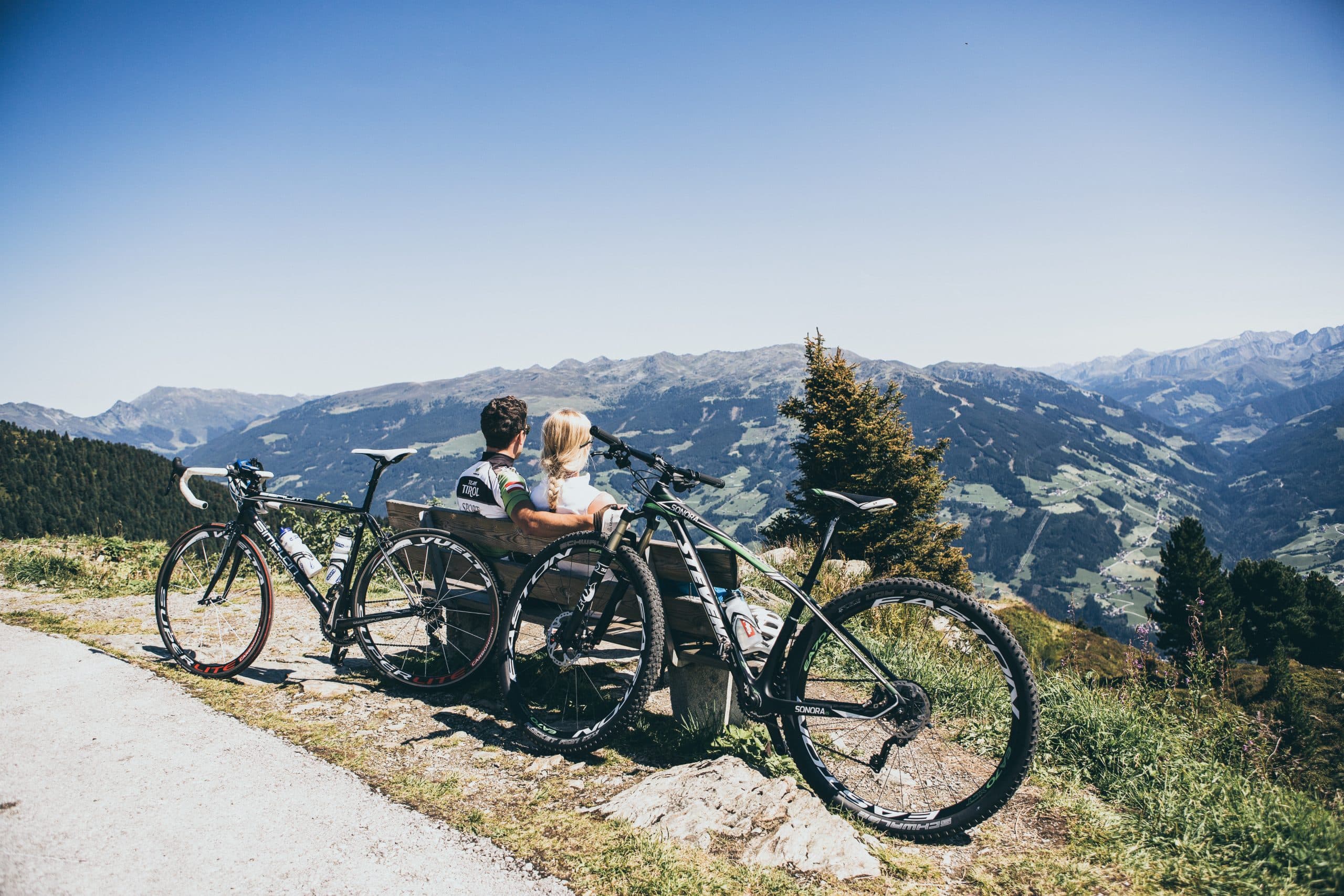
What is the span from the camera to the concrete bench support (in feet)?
15.0

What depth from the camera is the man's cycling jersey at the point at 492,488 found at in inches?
203

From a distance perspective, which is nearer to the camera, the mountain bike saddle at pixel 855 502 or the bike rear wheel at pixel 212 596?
the mountain bike saddle at pixel 855 502

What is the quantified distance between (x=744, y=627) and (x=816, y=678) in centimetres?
54

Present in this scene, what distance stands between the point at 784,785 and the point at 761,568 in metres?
1.17

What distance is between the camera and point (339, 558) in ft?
18.4

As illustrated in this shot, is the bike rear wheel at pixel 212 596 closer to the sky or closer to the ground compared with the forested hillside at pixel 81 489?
closer to the sky

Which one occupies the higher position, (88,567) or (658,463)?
(658,463)

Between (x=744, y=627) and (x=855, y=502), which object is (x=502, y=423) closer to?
(x=744, y=627)

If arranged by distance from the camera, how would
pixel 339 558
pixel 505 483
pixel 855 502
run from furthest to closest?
pixel 339 558, pixel 505 483, pixel 855 502

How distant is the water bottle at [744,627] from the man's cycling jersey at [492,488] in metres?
1.78

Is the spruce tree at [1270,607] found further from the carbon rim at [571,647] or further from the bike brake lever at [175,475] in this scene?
the bike brake lever at [175,475]

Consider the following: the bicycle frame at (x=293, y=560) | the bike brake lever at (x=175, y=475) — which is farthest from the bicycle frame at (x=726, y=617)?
the bike brake lever at (x=175, y=475)

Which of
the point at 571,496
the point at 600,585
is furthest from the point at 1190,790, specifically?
the point at 571,496

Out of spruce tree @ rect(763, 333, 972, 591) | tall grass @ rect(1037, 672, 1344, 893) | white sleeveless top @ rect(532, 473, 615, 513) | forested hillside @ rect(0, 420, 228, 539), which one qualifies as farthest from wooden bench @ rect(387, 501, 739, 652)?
forested hillside @ rect(0, 420, 228, 539)
